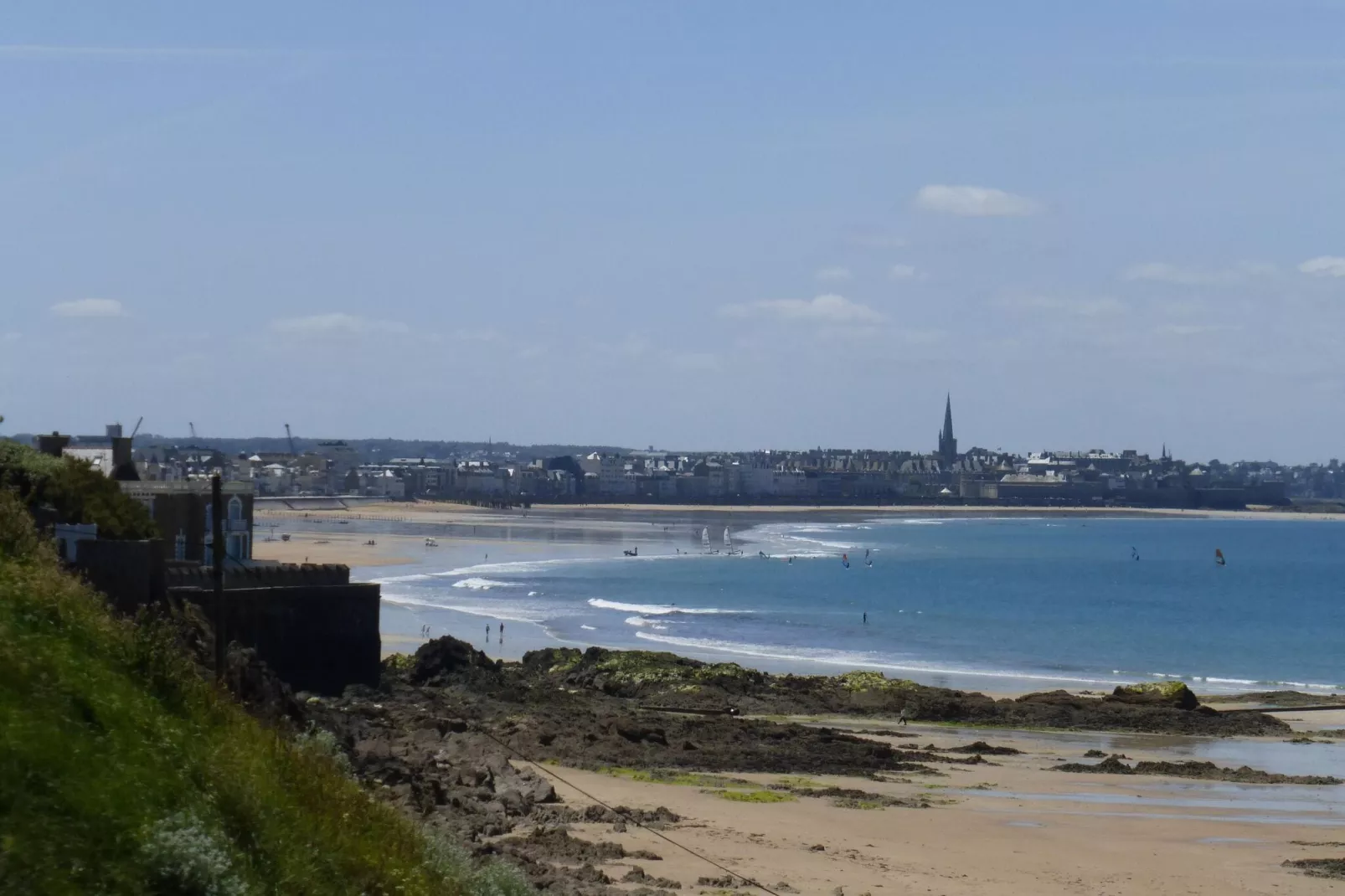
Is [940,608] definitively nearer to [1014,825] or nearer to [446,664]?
[446,664]

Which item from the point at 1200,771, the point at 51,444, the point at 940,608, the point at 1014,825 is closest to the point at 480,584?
the point at 940,608

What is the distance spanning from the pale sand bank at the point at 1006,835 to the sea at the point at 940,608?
16.4 m

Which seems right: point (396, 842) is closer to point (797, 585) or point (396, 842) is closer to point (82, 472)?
point (82, 472)

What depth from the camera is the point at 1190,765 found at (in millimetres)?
25969

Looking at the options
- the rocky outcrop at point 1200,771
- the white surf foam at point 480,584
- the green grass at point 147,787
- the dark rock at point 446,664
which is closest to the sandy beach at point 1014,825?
the rocky outcrop at point 1200,771

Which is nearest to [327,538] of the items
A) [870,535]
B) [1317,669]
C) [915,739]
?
[870,535]

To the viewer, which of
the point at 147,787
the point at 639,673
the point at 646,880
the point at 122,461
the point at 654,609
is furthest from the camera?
the point at 654,609

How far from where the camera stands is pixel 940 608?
6644 centimetres

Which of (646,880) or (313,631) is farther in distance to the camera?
(313,631)

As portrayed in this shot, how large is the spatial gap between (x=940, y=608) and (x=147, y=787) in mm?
59857

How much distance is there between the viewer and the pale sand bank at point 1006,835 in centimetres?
1655

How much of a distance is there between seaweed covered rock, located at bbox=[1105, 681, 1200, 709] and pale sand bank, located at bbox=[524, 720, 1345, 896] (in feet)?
29.1

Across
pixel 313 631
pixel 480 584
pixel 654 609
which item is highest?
pixel 313 631

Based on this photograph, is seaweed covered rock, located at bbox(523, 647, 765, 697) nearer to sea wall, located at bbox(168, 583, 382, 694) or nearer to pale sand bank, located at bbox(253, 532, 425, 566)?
sea wall, located at bbox(168, 583, 382, 694)
